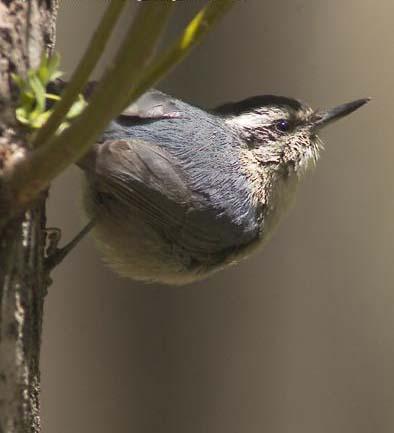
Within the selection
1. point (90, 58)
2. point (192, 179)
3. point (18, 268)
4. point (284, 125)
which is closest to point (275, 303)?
point (284, 125)

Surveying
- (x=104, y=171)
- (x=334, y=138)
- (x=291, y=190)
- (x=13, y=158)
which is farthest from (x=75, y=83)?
(x=334, y=138)

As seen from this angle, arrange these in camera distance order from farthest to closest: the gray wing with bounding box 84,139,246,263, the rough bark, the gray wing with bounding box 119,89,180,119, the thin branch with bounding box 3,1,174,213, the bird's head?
the bird's head → the gray wing with bounding box 119,89,180,119 → the gray wing with bounding box 84,139,246,263 → the rough bark → the thin branch with bounding box 3,1,174,213

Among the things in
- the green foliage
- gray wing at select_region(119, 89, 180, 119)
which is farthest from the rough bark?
gray wing at select_region(119, 89, 180, 119)

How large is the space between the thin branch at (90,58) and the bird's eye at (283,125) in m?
0.81

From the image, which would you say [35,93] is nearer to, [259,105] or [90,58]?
[90,58]

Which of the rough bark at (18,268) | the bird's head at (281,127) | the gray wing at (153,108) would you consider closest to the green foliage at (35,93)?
the rough bark at (18,268)

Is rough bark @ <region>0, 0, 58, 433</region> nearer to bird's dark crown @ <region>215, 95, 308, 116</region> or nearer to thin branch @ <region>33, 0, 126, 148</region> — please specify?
thin branch @ <region>33, 0, 126, 148</region>

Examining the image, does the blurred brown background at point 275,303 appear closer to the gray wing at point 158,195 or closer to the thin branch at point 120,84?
the gray wing at point 158,195

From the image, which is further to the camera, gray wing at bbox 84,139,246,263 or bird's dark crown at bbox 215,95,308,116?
bird's dark crown at bbox 215,95,308,116

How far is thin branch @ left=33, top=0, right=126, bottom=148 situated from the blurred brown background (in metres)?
1.40

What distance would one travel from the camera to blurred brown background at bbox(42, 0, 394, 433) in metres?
2.20

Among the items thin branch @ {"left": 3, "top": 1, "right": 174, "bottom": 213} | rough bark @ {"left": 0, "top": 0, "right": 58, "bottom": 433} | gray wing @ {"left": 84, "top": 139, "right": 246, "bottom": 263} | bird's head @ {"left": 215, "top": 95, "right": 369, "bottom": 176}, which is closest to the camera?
thin branch @ {"left": 3, "top": 1, "right": 174, "bottom": 213}

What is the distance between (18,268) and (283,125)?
83 centimetres

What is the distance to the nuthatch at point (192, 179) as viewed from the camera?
1245mm
